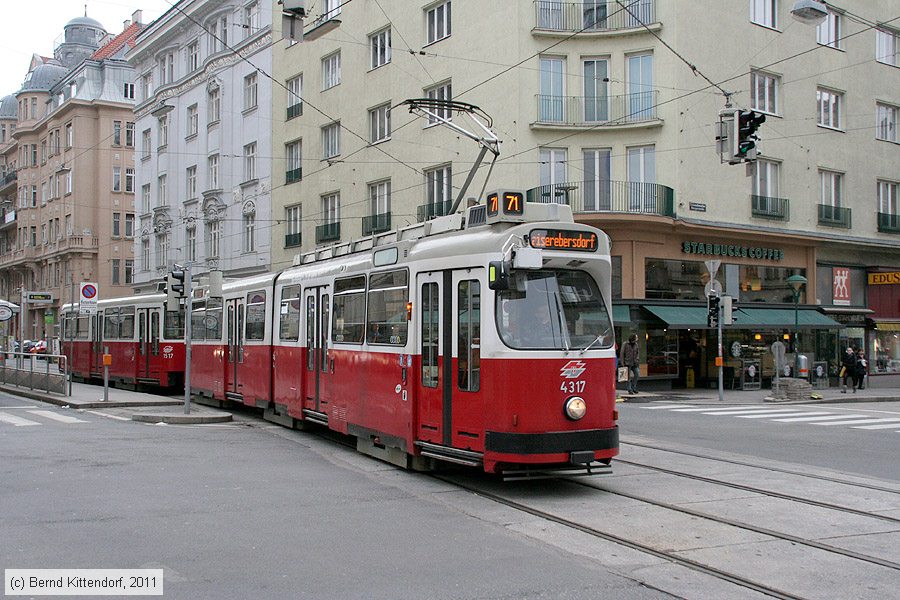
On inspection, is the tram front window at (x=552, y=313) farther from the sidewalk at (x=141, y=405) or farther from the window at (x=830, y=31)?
the window at (x=830, y=31)

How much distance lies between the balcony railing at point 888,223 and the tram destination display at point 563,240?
31.4 metres

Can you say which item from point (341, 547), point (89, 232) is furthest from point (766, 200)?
point (89, 232)

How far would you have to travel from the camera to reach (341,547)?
763 centimetres

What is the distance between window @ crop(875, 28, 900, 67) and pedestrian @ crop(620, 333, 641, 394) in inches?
741

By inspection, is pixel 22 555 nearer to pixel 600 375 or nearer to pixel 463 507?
pixel 463 507

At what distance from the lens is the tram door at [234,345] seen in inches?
746

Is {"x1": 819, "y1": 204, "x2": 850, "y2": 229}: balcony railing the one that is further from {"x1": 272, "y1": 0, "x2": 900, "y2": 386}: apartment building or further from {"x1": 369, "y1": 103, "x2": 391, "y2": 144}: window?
{"x1": 369, "y1": 103, "x2": 391, "y2": 144}: window

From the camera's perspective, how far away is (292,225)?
4141 centimetres

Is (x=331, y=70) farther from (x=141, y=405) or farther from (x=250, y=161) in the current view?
(x=141, y=405)

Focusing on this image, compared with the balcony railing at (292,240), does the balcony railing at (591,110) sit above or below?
above

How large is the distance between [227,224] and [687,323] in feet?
83.2

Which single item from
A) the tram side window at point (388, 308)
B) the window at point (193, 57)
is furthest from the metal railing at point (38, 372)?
the window at point (193, 57)

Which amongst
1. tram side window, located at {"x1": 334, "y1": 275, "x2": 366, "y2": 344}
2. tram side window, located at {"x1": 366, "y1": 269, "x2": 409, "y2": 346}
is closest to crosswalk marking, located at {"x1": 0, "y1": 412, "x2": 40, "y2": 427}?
tram side window, located at {"x1": 334, "y1": 275, "x2": 366, "y2": 344}

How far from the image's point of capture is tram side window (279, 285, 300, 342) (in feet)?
51.4
